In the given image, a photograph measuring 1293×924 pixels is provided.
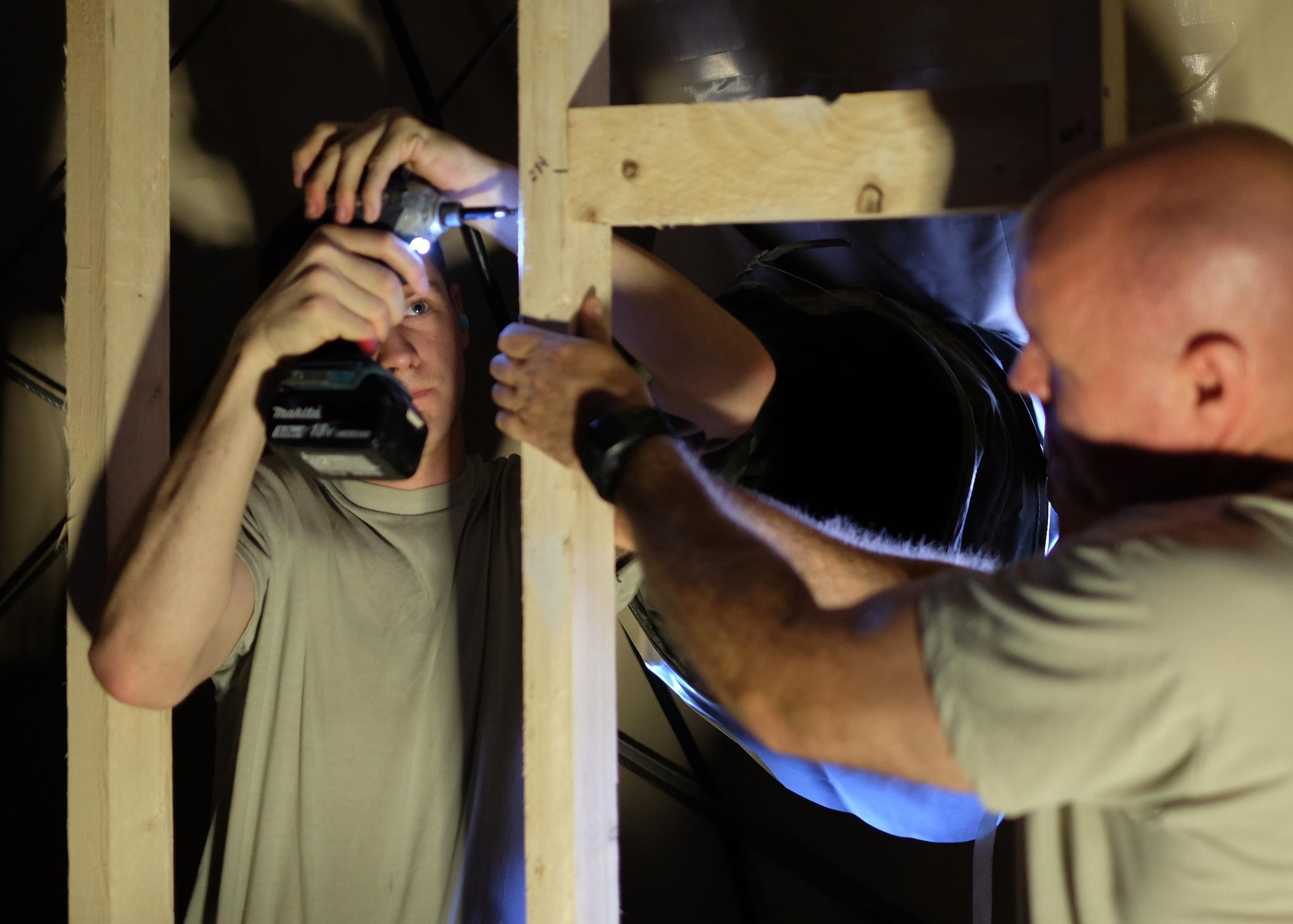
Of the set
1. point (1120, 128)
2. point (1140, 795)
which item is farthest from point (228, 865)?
point (1120, 128)

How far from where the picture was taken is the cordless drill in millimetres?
731

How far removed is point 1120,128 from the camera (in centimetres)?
61

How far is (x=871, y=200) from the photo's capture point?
2.09 feet

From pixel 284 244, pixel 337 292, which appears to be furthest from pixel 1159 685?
pixel 284 244

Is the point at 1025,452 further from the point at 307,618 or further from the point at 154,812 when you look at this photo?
the point at 154,812

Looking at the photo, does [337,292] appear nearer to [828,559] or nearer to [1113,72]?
[828,559]

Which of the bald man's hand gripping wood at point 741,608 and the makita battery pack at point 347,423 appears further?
the makita battery pack at point 347,423

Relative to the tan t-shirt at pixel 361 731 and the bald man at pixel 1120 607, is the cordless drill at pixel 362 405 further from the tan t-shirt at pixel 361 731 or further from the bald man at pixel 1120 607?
the tan t-shirt at pixel 361 731

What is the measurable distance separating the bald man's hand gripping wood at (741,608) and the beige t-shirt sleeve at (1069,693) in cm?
2

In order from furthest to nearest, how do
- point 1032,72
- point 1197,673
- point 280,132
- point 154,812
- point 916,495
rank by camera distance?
point 280,132
point 916,495
point 1032,72
point 154,812
point 1197,673

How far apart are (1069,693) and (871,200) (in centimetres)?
34

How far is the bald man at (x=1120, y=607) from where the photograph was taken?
1.70 feet

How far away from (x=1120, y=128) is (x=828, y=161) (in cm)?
19

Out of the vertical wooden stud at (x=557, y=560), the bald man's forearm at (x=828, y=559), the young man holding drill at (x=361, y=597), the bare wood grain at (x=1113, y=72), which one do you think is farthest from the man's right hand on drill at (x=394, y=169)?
the bare wood grain at (x=1113, y=72)
